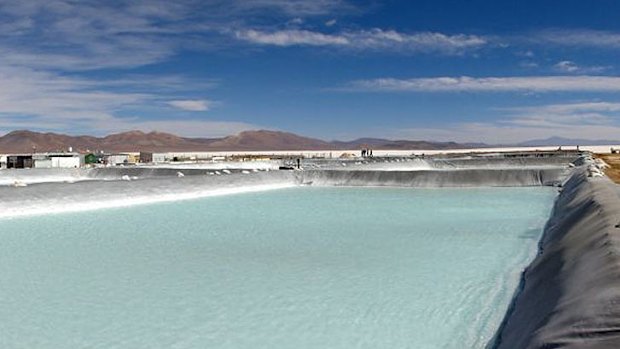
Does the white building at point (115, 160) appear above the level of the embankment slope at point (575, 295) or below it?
above

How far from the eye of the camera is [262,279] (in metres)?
7.14

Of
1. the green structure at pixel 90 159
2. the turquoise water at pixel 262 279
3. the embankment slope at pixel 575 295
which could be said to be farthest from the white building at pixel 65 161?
the embankment slope at pixel 575 295

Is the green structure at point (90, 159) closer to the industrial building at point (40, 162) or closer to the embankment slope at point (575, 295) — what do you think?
the industrial building at point (40, 162)

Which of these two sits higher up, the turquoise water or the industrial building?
the industrial building

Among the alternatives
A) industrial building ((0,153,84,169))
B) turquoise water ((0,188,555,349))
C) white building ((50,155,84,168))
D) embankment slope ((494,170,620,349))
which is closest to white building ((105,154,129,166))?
industrial building ((0,153,84,169))

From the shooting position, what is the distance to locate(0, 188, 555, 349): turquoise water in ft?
16.3

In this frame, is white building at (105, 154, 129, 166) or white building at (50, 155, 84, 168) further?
white building at (105, 154, 129, 166)

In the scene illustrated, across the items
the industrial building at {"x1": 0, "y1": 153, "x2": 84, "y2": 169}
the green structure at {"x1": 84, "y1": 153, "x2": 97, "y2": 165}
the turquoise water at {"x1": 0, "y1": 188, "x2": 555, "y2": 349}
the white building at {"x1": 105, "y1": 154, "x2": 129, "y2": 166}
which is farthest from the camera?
the white building at {"x1": 105, "y1": 154, "x2": 129, "y2": 166}

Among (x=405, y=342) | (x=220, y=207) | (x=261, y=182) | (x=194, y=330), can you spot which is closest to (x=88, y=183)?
(x=220, y=207)

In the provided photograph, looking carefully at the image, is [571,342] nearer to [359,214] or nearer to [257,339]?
[257,339]

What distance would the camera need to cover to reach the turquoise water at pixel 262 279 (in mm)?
4957

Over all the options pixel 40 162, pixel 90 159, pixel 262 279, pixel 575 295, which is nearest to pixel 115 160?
pixel 90 159

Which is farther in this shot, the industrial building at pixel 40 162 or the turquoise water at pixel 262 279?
the industrial building at pixel 40 162

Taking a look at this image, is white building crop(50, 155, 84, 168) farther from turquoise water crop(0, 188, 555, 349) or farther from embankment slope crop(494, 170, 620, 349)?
embankment slope crop(494, 170, 620, 349)
